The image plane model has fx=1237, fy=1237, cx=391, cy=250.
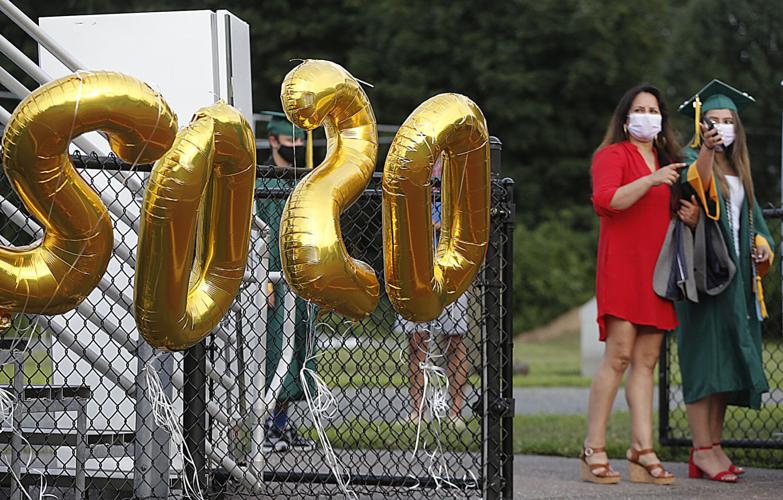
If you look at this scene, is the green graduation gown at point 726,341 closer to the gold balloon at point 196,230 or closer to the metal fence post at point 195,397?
the metal fence post at point 195,397

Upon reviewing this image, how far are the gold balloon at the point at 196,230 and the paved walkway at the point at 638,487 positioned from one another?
2.70 m

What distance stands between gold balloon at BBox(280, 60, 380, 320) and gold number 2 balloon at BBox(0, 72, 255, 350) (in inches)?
8.6

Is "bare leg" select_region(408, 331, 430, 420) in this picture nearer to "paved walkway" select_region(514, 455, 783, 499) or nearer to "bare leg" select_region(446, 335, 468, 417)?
"bare leg" select_region(446, 335, 468, 417)

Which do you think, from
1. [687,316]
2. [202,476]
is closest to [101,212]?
[202,476]

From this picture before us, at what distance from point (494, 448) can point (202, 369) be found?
4.38 ft

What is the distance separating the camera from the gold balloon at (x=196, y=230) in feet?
12.3

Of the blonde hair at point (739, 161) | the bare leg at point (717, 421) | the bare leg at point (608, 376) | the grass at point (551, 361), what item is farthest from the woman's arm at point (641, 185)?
the grass at point (551, 361)

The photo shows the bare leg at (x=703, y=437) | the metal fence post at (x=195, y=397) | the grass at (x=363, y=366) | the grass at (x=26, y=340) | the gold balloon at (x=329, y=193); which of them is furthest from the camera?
the bare leg at (x=703, y=437)

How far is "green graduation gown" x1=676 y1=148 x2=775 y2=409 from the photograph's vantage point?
21.8ft

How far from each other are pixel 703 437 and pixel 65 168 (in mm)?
4241

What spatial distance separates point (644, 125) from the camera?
651 cm

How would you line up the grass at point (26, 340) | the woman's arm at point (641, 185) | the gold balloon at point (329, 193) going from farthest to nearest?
the woman's arm at point (641, 185), the grass at point (26, 340), the gold balloon at point (329, 193)

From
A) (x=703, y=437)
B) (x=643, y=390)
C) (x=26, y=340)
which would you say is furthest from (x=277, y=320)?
(x=703, y=437)

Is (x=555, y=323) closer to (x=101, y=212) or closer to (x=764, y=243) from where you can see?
(x=764, y=243)
